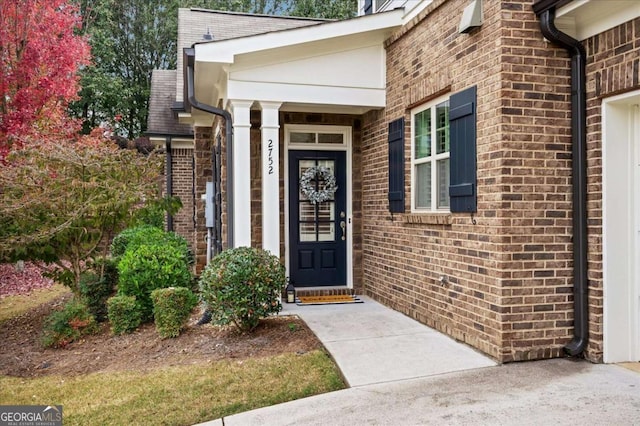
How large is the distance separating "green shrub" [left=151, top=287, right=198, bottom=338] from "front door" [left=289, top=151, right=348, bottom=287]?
2072mm

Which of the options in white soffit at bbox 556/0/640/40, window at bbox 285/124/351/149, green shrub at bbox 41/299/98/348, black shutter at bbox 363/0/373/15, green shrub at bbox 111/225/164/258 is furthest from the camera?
green shrub at bbox 111/225/164/258

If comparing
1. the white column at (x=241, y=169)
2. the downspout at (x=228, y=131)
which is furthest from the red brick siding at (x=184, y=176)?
the white column at (x=241, y=169)

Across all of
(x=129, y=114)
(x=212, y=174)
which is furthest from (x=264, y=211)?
(x=129, y=114)

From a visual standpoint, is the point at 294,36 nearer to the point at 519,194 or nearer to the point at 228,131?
the point at 228,131

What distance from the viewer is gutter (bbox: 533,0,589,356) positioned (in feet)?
13.9

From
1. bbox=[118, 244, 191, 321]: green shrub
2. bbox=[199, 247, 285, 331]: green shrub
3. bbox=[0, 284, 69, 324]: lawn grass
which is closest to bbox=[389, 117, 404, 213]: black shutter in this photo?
bbox=[199, 247, 285, 331]: green shrub

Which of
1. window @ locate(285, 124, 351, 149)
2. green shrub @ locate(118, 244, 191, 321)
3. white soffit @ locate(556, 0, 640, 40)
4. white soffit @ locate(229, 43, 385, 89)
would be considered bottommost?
green shrub @ locate(118, 244, 191, 321)

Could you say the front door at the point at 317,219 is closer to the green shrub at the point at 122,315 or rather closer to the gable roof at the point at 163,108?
the green shrub at the point at 122,315

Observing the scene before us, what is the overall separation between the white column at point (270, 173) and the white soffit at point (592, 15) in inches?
130

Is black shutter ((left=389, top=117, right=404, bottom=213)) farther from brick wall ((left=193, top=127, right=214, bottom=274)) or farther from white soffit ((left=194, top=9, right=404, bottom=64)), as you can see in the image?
brick wall ((left=193, top=127, right=214, bottom=274))

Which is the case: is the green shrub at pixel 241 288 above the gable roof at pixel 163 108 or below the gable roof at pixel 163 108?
below

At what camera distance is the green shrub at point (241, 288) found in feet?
17.0

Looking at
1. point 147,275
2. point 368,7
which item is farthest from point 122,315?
point 368,7

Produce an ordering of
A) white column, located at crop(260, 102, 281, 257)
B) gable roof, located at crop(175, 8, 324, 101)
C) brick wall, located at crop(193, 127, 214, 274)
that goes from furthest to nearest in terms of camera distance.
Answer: brick wall, located at crop(193, 127, 214, 274) → gable roof, located at crop(175, 8, 324, 101) → white column, located at crop(260, 102, 281, 257)
